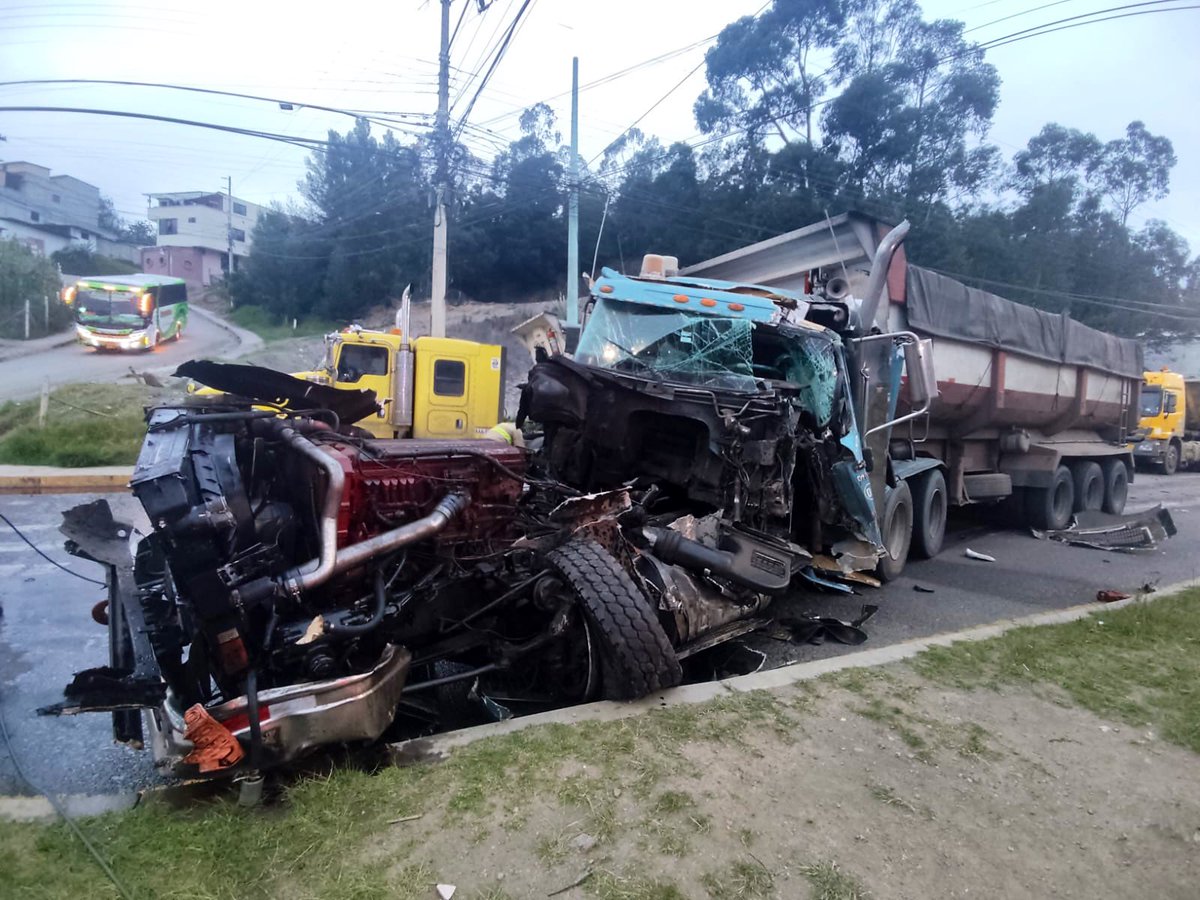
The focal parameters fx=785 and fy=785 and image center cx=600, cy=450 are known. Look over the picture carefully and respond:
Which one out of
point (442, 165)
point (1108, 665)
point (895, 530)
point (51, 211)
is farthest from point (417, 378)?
point (51, 211)

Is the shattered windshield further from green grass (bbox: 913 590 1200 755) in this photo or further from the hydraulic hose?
the hydraulic hose

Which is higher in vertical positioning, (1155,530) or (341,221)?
(341,221)

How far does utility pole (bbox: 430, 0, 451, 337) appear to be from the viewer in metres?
17.1

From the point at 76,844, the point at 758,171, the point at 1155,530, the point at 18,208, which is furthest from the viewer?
the point at 18,208

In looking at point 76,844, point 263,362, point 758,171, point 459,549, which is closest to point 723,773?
point 459,549

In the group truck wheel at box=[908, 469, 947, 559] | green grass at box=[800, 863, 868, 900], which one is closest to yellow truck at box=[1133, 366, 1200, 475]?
truck wheel at box=[908, 469, 947, 559]

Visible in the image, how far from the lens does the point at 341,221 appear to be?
39.0m

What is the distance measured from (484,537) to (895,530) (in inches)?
203

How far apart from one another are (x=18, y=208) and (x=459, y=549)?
5714cm

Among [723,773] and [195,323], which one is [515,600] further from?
[195,323]

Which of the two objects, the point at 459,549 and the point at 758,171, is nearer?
the point at 459,549

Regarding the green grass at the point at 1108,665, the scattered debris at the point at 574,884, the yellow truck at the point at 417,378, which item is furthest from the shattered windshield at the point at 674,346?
the yellow truck at the point at 417,378

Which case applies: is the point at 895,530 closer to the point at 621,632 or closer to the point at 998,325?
the point at 998,325

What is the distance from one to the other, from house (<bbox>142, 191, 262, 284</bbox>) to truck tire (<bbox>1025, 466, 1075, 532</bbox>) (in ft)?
187
